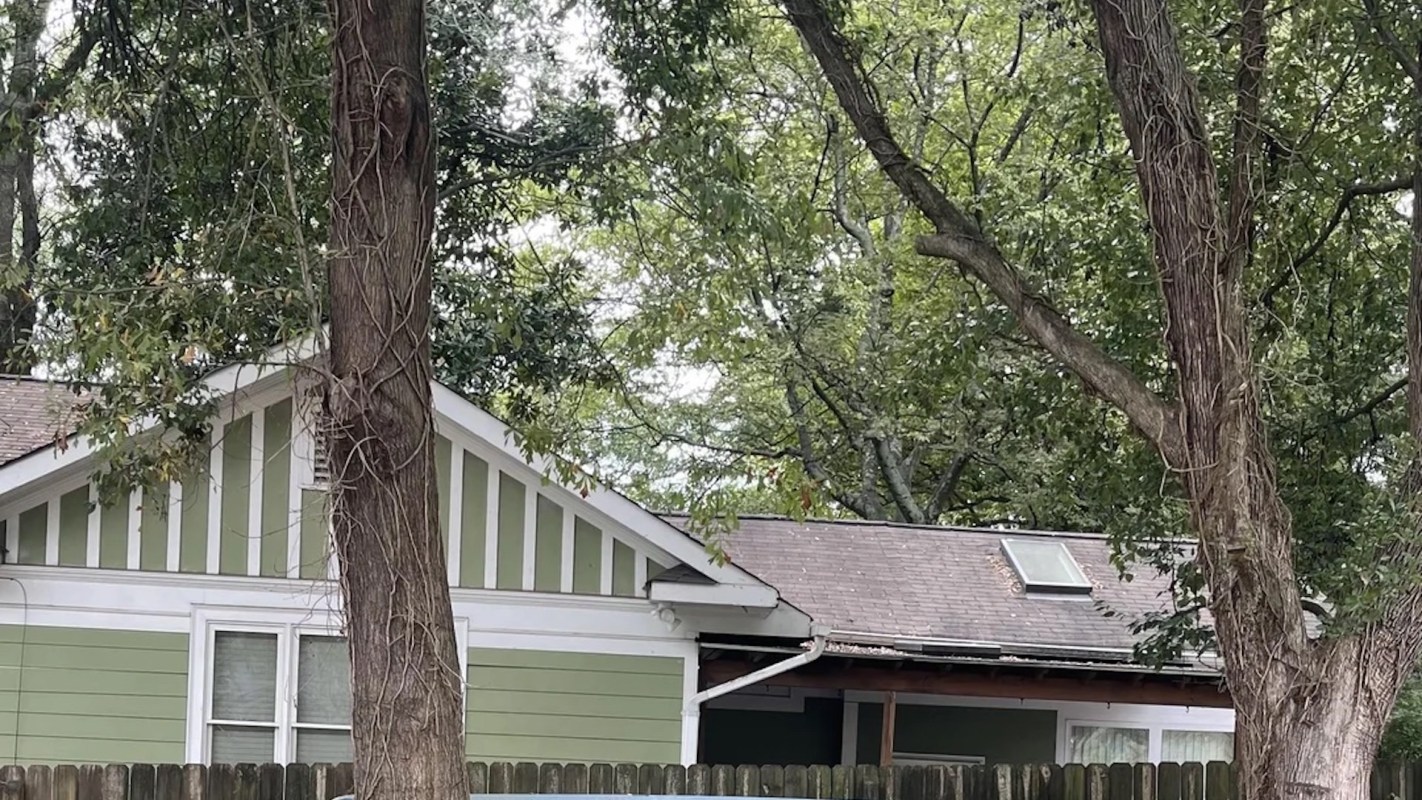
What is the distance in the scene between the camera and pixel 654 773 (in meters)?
7.86

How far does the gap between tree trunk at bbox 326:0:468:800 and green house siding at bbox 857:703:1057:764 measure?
8.27 m

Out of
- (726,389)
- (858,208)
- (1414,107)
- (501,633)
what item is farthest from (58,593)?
(858,208)

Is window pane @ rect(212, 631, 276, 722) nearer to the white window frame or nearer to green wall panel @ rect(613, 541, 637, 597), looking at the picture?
the white window frame

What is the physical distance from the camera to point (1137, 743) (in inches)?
475

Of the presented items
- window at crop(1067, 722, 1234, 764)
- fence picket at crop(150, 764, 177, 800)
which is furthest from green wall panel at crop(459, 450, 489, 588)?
window at crop(1067, 722, 1234, 764)

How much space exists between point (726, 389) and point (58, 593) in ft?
41.0

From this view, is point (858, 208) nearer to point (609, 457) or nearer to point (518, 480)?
point (609, 457)

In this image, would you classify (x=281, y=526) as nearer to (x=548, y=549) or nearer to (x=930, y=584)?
(x=548, y=549)

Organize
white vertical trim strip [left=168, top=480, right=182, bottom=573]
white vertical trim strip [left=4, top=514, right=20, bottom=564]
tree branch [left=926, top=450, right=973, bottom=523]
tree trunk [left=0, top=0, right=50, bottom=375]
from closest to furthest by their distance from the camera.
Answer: tree trunk [left=0, top=0, right=50, bottom=375] → white vertical trim strip [left=4, top=514, right=20, bottom=564] → white vertical trim strip [left=168, top=480, right=182, bottom=573] → tree branch [left=926, top=450, right=973, bottom=523]

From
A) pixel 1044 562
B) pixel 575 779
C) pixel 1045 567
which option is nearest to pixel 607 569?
pixel 575 779

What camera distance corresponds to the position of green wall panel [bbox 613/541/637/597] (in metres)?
9.12

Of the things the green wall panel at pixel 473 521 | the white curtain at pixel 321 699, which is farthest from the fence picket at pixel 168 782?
the green wall panel at pixel 473 521

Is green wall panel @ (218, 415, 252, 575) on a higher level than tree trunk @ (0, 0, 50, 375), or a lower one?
lower

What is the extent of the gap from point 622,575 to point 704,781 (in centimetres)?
169
